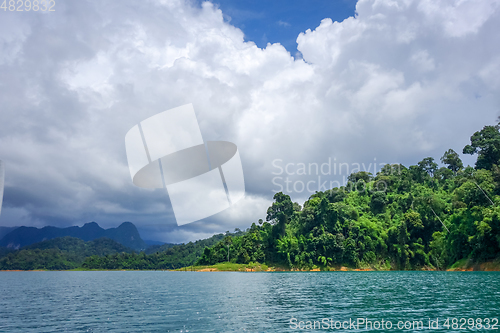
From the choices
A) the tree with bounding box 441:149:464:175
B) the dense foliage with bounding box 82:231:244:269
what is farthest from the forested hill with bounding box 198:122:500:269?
the dense foliage with bounding box 82:231:244:269

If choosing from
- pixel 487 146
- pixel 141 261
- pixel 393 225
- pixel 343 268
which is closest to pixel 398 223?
pixel 393 225

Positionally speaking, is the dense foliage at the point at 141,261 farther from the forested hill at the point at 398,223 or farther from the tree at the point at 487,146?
the tree at the point at 487,146

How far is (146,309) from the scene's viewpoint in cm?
2058

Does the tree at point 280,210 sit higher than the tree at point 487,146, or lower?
lower

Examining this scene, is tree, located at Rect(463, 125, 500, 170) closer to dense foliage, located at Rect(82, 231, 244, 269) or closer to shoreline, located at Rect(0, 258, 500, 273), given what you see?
shoreline, located at Rect(0, 258, 500, 273)

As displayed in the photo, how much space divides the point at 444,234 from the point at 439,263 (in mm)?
6884

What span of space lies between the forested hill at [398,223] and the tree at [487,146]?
0.23 m

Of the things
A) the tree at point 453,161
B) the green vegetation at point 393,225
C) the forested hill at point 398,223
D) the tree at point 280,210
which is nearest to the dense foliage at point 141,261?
the green vegetation at point 393,225

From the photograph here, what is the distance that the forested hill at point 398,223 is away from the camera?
214 ft

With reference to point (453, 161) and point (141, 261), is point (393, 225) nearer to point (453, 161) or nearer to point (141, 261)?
point (453, 161)

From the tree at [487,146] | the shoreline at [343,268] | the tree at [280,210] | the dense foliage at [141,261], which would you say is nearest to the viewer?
the shoreline at [343,268]

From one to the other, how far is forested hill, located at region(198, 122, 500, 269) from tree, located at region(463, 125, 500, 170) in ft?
0.75

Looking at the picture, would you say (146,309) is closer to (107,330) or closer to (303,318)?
(107,330)

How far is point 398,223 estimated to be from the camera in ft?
311
